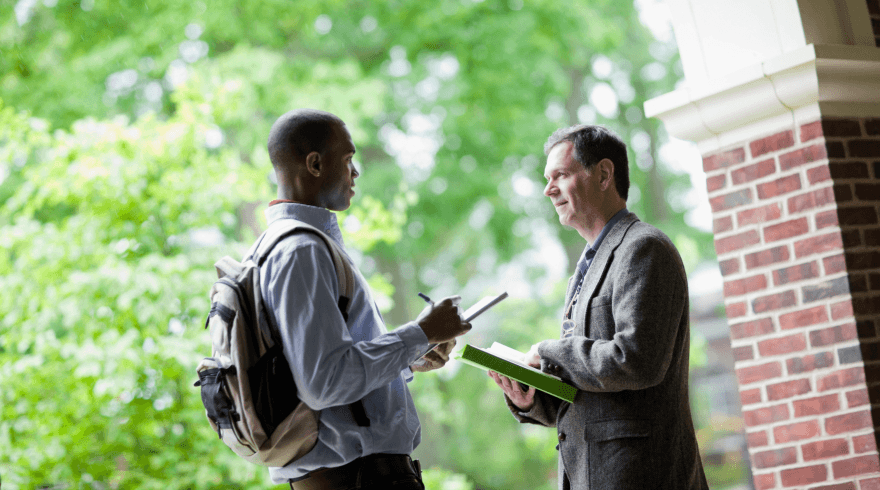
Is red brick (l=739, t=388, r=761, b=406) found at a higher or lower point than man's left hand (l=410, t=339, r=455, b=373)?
lower

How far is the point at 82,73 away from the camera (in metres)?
7.19

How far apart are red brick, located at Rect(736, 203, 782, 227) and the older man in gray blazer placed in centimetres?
95

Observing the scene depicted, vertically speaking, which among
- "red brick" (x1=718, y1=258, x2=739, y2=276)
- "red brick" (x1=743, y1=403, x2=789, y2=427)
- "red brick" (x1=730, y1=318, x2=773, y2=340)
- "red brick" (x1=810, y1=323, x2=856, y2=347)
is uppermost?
"red brick" (x1=718, y1=258, x2=739, y2=276)

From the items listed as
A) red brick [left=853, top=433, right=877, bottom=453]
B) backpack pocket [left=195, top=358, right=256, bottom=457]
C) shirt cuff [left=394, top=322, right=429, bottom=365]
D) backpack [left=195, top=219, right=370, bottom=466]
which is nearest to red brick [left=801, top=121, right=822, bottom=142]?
red brick [left=853, top=433, right=877, bottom=453]

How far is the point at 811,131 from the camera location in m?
2.88

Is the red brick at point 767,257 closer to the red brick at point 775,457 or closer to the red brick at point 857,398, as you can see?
the red brick at point 857,398

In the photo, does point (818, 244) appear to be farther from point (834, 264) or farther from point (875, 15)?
point (875, 15)

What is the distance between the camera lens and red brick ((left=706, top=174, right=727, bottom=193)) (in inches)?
123

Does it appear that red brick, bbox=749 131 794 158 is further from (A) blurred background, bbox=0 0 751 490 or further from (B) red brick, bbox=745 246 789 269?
(A) blurred background, bbox=0 0 751 490

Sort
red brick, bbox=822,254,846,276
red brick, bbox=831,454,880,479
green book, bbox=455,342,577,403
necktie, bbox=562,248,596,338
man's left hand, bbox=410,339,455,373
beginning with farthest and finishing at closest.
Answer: red brick, bbox=822,254,846,276 < red brick, bbox=831,454,880,479 < necktie, bbox=562,248,596,338 < man's left hand, bbox=410,339,455,373 < green book, bbox=455,342,577,403

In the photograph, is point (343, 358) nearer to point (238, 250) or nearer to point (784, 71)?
point (784, 71)

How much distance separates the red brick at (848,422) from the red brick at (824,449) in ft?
0.12

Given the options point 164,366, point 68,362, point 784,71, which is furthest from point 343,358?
point 68,362

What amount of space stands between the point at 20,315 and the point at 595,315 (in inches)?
143
